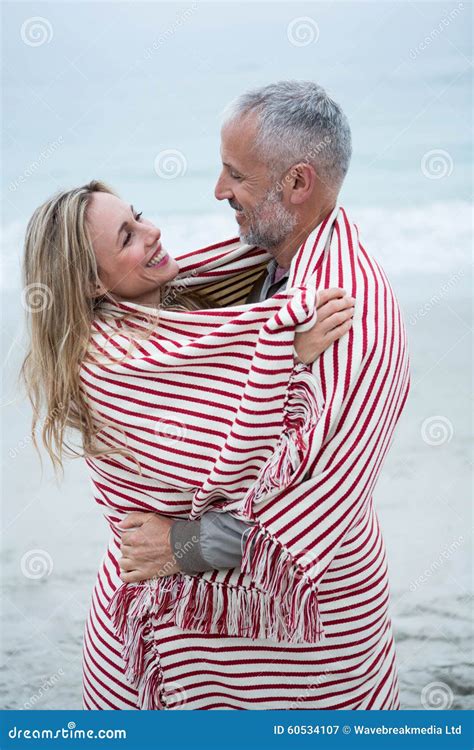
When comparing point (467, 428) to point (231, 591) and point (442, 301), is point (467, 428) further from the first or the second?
point (231, 591)

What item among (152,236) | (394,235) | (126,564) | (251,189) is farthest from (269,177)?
(394,235)

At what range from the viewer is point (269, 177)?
1860 mm

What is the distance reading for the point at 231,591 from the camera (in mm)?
1795

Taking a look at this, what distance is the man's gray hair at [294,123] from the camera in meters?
1.82

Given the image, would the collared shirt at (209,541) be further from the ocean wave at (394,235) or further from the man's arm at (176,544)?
the ocean wave at (394,235)

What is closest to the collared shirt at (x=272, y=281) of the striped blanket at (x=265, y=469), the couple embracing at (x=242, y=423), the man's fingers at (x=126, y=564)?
the couple embracing at (x=242, y=423)

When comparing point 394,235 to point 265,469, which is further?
point 394,235

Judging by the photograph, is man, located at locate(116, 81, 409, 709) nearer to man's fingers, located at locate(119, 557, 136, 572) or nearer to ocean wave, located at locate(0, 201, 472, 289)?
man's fingers, located at locate(119, 557, 136, 572)

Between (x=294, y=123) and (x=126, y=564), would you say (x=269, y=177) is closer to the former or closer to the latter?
(x=294, y=123)

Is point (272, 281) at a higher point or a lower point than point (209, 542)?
higher

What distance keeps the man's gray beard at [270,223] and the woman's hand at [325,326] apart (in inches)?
9.6

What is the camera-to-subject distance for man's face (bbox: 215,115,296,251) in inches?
72.9

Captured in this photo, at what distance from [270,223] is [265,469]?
50 cm

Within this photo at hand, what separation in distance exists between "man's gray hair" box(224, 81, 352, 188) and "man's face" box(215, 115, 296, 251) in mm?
20
